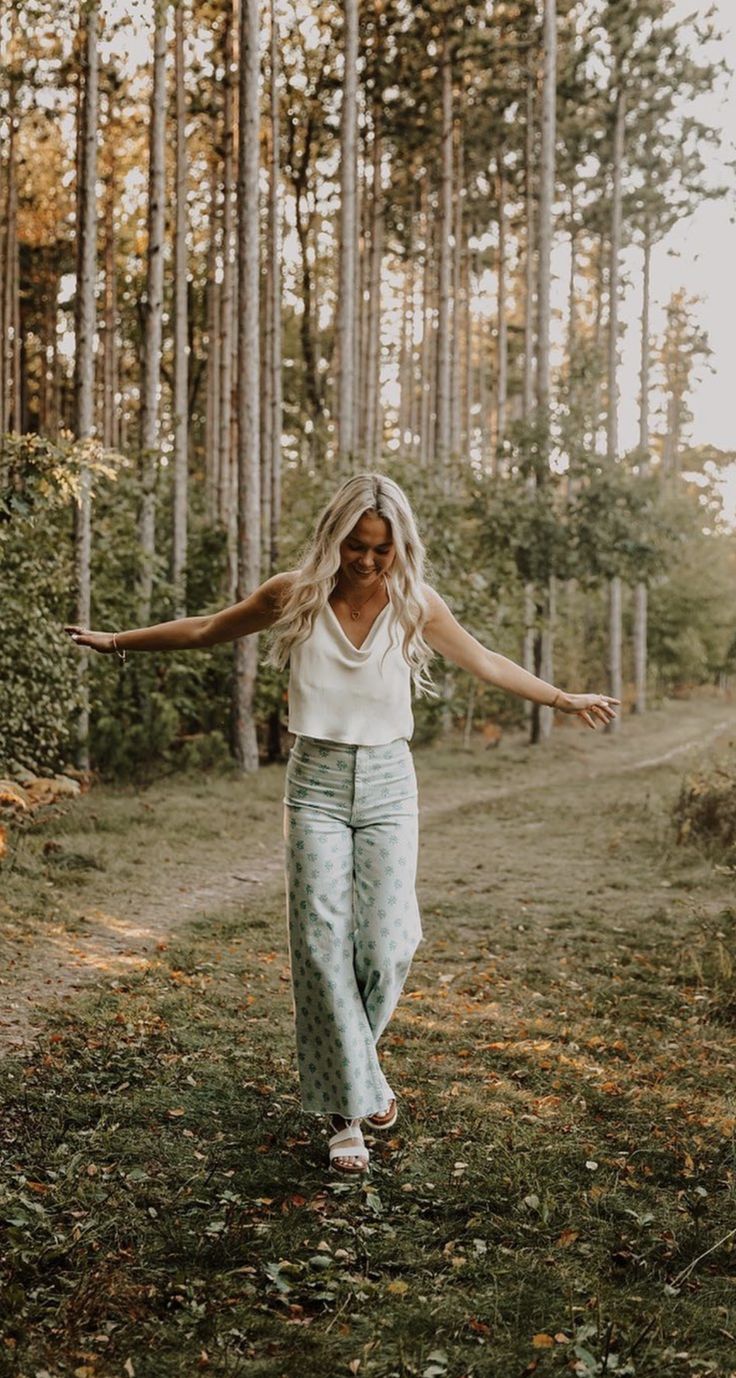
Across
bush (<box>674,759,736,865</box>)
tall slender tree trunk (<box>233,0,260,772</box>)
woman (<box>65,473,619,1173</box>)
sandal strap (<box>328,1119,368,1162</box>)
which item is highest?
tall slender tree trunk (<box>233,0,260,772</box>)

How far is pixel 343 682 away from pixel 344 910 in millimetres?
817

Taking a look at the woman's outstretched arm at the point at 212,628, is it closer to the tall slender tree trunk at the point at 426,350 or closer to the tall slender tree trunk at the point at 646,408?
the tall slender tree trunk at the point at 426,350

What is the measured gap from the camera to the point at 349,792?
14.3 ft

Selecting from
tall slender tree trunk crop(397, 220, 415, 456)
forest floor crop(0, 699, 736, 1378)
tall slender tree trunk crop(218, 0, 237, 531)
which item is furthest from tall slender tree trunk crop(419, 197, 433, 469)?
→ forest floor crop(0, 699, 736, 1378)

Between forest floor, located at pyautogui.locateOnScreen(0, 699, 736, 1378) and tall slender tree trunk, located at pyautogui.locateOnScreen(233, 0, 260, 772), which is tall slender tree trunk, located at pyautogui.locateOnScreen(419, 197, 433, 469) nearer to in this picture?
tall slender tree trunk, located at pyautogui.locateOnScreen(233, 0, 260, 772)

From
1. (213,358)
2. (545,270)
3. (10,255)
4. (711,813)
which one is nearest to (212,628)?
(711,813)

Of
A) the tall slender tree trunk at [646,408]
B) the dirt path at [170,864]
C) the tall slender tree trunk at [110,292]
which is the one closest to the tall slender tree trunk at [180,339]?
the dirt path at [170,864]

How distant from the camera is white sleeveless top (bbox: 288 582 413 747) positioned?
14.2 ft

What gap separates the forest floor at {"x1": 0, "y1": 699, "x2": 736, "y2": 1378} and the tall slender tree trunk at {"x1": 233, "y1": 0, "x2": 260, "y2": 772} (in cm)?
573

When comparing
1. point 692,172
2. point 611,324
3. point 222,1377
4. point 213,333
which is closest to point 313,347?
point 213,333

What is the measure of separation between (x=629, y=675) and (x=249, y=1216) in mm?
30743

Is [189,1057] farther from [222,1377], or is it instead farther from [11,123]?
[11,123]

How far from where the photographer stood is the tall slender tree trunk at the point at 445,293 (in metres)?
20.0

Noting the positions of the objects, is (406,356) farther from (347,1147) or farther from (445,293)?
(347,1147)
